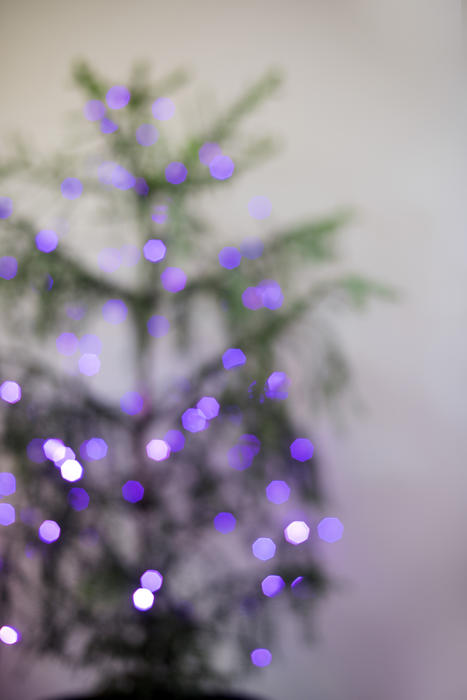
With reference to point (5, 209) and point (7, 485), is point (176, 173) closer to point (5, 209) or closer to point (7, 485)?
point (5, 209)

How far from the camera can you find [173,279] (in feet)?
5.24

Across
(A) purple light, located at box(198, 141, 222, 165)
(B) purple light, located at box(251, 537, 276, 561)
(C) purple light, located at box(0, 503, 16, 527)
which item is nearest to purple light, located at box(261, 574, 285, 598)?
(B) purple light, located at box(251, 537, 276, 561)

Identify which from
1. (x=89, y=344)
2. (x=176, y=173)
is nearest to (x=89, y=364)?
(x=89, y=344)

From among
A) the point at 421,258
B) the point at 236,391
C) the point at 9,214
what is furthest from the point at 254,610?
the point at 9,214

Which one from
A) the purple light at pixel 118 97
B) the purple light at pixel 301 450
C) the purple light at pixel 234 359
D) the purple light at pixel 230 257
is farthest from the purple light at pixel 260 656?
the purple light at pixel 118 97

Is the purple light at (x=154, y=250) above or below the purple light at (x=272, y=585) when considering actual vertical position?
above

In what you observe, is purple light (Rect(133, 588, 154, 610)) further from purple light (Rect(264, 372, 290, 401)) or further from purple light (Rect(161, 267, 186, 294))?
purple light (Rect(161, 267, 186, 294))

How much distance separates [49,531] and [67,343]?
51 cm

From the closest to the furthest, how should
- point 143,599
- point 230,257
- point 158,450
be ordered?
point 143,599 → point 158,450 → point 230,257

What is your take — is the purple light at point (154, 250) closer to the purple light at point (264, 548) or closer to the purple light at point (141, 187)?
the purple light at point (141, 187)

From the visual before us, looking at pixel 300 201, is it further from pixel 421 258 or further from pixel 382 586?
pixel 382 586

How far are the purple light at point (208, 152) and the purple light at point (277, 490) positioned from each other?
0.83 m

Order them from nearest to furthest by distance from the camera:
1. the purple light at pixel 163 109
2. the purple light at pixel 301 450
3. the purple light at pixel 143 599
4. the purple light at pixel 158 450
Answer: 1. the purple light at pixel 143 599
2. the purple light at pixel 158 450
3. the purple light at pixel 301 450
4. the purple light at pixel 163 109

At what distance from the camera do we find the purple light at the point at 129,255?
1686mm
